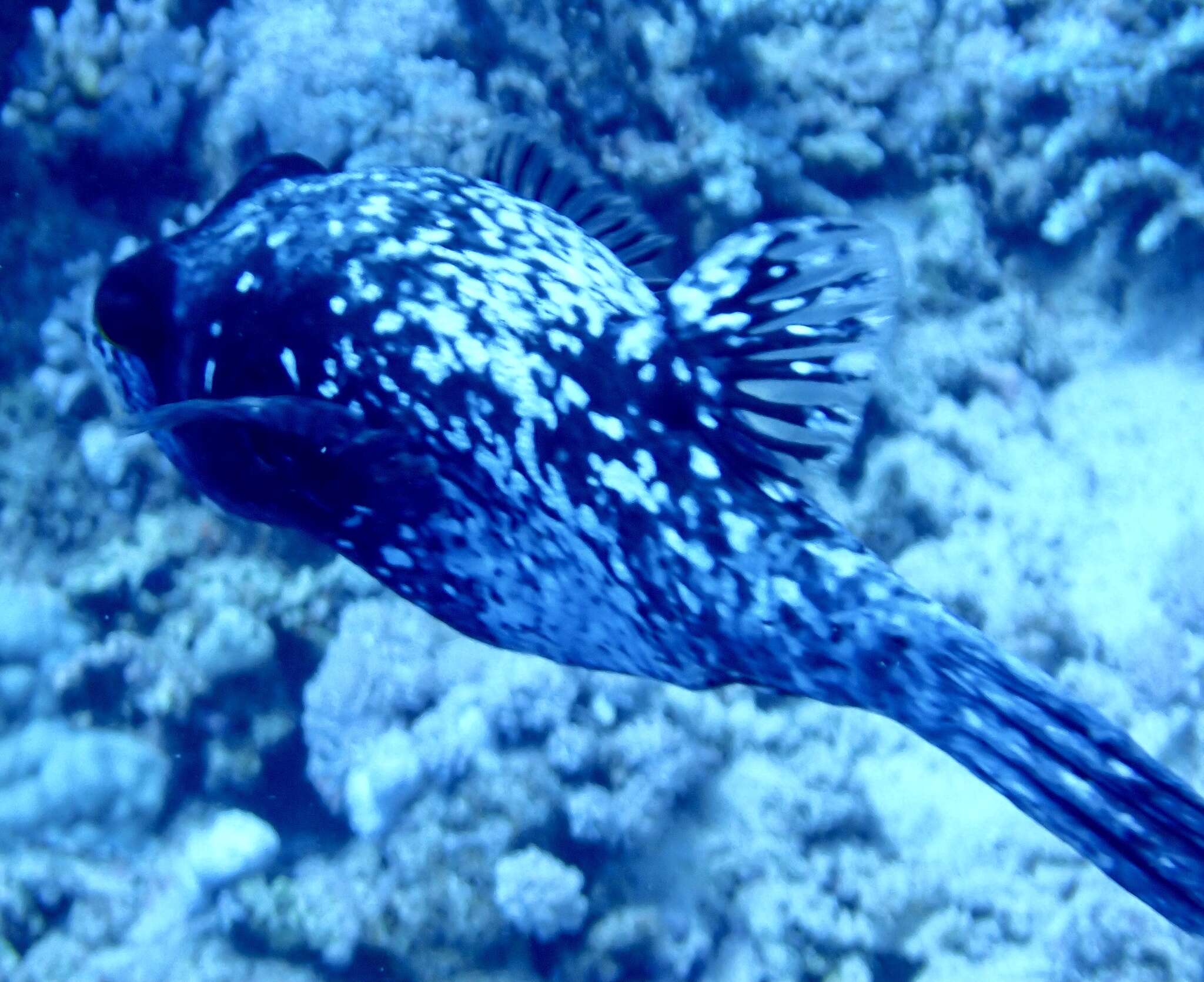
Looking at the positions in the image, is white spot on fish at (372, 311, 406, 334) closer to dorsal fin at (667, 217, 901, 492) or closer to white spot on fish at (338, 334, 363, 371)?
white spot on fish at (338, 334, 363, 371)

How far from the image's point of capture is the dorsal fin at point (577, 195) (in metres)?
3.43

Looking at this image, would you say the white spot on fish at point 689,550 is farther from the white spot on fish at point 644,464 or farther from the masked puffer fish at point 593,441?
the white spot on fish at point 644,464

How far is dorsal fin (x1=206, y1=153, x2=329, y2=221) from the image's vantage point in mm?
3096

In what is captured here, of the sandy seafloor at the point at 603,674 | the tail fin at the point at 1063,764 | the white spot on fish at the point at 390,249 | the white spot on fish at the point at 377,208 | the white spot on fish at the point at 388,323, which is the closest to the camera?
the tail fin at the point at 1063,764

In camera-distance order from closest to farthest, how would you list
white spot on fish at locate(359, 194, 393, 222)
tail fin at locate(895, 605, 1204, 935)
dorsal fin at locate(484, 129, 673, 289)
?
tail fin at locate(895, 605, 1204, 935), white spot on fish at locate(359, 194, 393, 222), dorsal fin at locate(484, 129, 673, 289)

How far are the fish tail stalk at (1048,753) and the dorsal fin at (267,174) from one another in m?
2.55

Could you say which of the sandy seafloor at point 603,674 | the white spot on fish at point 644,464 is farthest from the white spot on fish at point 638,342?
the sandy seafloor at point 603,674

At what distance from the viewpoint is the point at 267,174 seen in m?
3.15

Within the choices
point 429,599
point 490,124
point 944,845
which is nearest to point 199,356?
point 429,599

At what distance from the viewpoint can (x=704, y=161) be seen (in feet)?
16.7

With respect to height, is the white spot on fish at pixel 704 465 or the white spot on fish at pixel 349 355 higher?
the white spot on fish at pixel 704 465

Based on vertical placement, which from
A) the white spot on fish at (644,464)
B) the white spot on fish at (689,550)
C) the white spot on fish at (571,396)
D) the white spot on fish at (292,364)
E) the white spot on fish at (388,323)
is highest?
the white spot on fish at (571,396)

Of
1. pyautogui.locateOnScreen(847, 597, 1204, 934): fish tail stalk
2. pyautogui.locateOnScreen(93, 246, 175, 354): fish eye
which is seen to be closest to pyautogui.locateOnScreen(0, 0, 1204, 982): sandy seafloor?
pyautogui.locateOnScreen(93, 246, 175, 354): fish eye

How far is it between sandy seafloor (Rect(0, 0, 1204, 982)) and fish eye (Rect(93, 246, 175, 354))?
2.44m
